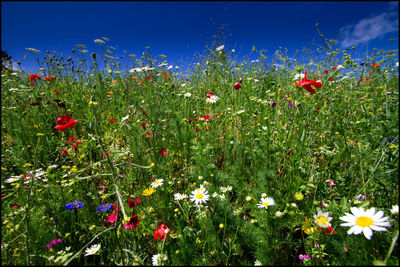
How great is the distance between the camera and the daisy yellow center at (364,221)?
0.83m

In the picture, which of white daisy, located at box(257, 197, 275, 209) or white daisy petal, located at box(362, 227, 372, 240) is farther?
white daisy, located at box(257, 197, 275, 209)

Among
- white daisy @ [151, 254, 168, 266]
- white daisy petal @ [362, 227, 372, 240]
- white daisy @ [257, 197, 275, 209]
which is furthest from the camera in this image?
white daisy @ [257, 197, 275, 209]

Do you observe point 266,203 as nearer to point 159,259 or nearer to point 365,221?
point 365,221

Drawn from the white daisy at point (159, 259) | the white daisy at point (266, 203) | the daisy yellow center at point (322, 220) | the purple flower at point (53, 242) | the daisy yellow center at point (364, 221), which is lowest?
the white daisy at point (159, 259)

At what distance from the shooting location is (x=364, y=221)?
2.79 feet

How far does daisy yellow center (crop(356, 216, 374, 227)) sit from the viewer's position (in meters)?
0.83

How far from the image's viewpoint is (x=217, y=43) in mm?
3223

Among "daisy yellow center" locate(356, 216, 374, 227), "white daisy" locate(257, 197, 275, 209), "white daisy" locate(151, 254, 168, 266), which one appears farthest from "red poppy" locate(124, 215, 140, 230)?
"daisy yellow center" locate(356, 216, 374, 227)

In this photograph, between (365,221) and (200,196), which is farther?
(200,196)

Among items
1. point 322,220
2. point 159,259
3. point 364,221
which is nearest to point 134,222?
point 159,259

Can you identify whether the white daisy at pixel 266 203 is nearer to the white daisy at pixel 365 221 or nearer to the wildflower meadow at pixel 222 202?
the wildflower meadow at pixel 222 202

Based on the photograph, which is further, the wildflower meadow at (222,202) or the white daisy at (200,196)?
the white daisy at (200,196)

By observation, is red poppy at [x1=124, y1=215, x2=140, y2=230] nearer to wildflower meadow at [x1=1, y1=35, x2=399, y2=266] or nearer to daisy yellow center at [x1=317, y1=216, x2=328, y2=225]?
wildflower meadow at [x1=1, y1=35, x2=399, y2=266]

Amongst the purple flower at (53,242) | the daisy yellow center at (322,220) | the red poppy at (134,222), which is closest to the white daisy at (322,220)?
the daisy yellow center at (322,220)
